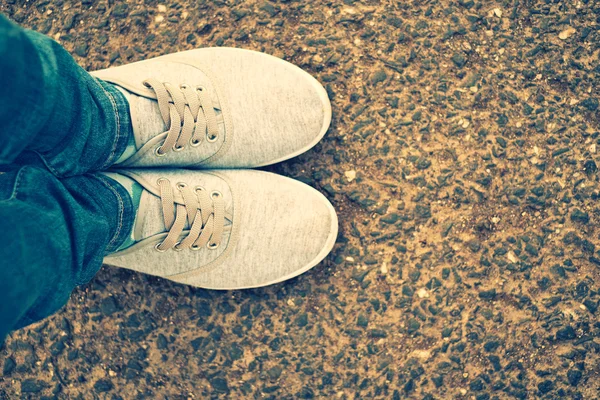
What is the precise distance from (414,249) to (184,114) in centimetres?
80

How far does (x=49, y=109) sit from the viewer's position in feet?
3.09

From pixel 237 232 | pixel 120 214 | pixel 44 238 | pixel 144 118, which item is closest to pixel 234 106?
pixel 144 118

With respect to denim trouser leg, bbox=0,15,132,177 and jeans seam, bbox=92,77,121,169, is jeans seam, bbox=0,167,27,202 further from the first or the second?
jeans seam, bbox=92,77,121,169

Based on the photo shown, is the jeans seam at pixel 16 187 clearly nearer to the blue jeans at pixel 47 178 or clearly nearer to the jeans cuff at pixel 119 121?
the blue jeans at pixel 47 178

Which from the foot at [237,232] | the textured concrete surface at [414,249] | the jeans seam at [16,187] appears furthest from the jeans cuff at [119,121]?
the textured concrete surface at [414,249]

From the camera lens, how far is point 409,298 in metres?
1.51

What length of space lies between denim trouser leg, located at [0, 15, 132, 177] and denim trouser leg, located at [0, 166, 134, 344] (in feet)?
0.19

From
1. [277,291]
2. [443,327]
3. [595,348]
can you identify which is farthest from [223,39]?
[595,348]

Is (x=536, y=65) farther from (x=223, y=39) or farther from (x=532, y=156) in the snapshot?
(x=223, y=39)

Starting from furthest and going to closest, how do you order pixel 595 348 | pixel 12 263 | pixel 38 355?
1. pixel 38 355
2. pixel 595 348
3. pixel 12 263

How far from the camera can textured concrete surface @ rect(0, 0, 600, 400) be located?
1491 millimetres

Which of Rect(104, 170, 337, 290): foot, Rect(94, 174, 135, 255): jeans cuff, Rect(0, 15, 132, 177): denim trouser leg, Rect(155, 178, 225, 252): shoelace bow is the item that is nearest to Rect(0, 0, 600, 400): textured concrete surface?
Rect(104, 170, 337, 290): foot

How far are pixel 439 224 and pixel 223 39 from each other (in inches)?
36.1

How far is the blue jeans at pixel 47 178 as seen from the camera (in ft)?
2.85
